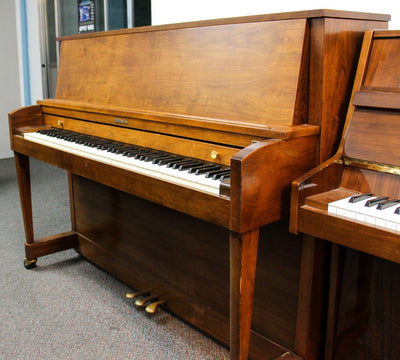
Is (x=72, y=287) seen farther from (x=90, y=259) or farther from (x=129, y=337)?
(x=129, y=337)

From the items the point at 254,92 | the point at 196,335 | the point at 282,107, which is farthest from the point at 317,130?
the point at 196,335

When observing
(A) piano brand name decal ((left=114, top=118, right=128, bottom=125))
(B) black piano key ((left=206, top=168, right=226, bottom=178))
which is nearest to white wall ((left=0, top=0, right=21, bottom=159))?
(A) piano brand name decal ((left=114, top=118, right=128, bottom=125))

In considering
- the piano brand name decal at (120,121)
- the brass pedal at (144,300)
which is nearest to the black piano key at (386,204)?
the piano brand name decal at (120,121)

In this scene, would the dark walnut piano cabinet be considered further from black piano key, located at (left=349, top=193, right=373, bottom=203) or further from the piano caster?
the piano caster

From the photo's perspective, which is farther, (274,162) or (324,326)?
(324,326)

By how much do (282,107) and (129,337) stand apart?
1.12 m

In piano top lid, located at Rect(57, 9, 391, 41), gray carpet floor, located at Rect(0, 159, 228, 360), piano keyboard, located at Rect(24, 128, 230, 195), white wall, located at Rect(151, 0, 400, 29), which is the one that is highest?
white wall, located at Rect(151, 0, 400, 29)

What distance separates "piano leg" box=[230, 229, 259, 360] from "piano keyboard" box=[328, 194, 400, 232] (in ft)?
0.80

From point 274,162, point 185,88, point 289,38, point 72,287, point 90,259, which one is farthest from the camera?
point 90,259

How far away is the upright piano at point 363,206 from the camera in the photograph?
110 centimetres

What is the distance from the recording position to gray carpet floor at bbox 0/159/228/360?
177 cm

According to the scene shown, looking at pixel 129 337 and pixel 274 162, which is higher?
pixel 274 162

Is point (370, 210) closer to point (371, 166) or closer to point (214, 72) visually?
point (371, 166)

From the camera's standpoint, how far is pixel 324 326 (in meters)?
1.49
